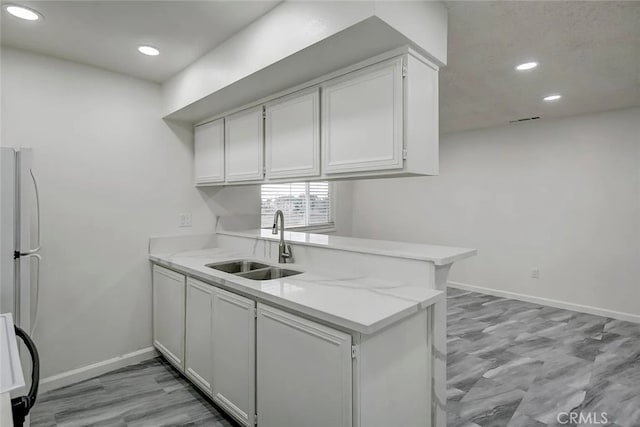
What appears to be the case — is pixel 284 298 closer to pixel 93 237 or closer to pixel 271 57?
pixel 271 57

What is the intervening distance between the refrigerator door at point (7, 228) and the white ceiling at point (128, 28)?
0.87m

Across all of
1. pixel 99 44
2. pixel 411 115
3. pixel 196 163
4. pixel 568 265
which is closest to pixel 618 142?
pixel 568 265

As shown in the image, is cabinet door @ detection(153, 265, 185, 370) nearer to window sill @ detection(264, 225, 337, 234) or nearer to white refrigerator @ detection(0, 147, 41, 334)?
white refrigerator @ detection(0, 147, 41, 334)

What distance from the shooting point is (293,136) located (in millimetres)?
2314

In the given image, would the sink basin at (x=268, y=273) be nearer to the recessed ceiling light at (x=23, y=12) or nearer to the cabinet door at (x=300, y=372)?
the cabinet door at (x=300, y=372)

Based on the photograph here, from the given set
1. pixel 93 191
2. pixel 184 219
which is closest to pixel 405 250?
pixel 184 219

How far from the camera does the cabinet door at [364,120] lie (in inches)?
69.4

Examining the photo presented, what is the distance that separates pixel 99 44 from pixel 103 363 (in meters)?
2.48

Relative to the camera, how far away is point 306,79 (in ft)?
7.17

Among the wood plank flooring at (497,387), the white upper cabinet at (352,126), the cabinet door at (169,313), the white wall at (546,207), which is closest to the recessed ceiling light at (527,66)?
the white upper cabinet at (352,126)

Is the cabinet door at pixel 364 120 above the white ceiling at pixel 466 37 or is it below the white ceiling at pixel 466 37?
below

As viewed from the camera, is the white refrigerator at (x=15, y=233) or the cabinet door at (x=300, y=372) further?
the white refrigerator at (x=15, y=233)

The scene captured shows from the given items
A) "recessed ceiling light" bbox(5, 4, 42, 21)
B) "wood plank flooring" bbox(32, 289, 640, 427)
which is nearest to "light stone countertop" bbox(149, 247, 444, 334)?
"wood plank flooring" bbox(32, 289, 640, 427)

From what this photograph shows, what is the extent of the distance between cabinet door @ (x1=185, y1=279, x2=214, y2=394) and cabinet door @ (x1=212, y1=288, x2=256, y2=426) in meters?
0.07
